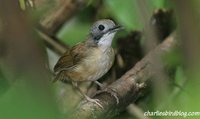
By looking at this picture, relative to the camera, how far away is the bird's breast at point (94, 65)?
98cm

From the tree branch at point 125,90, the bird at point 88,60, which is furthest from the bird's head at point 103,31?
the tree branch at point 125,90

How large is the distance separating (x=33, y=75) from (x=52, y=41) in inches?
27.5

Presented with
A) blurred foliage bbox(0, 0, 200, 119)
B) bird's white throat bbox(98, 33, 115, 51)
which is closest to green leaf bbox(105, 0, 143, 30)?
blurred foliage bbox(0, 0, 200, 119)

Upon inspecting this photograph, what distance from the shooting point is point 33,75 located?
0.16m

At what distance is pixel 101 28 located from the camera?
0.91 metres

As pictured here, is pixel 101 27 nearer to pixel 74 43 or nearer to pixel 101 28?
pixel 101 28

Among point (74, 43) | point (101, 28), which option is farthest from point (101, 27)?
point (74, 43)

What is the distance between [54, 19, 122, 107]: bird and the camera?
0.96 meters

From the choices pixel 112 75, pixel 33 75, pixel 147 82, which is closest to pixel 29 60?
pixel 33 75

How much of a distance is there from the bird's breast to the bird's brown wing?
0.02 meters

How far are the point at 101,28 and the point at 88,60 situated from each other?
4.9 inches

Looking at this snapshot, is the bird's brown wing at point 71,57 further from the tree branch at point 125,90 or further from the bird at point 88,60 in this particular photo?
the tree branch at point 125,90

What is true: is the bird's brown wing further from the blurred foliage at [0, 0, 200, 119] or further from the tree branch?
the tree branch

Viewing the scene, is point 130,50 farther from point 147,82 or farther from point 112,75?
point 147,82
